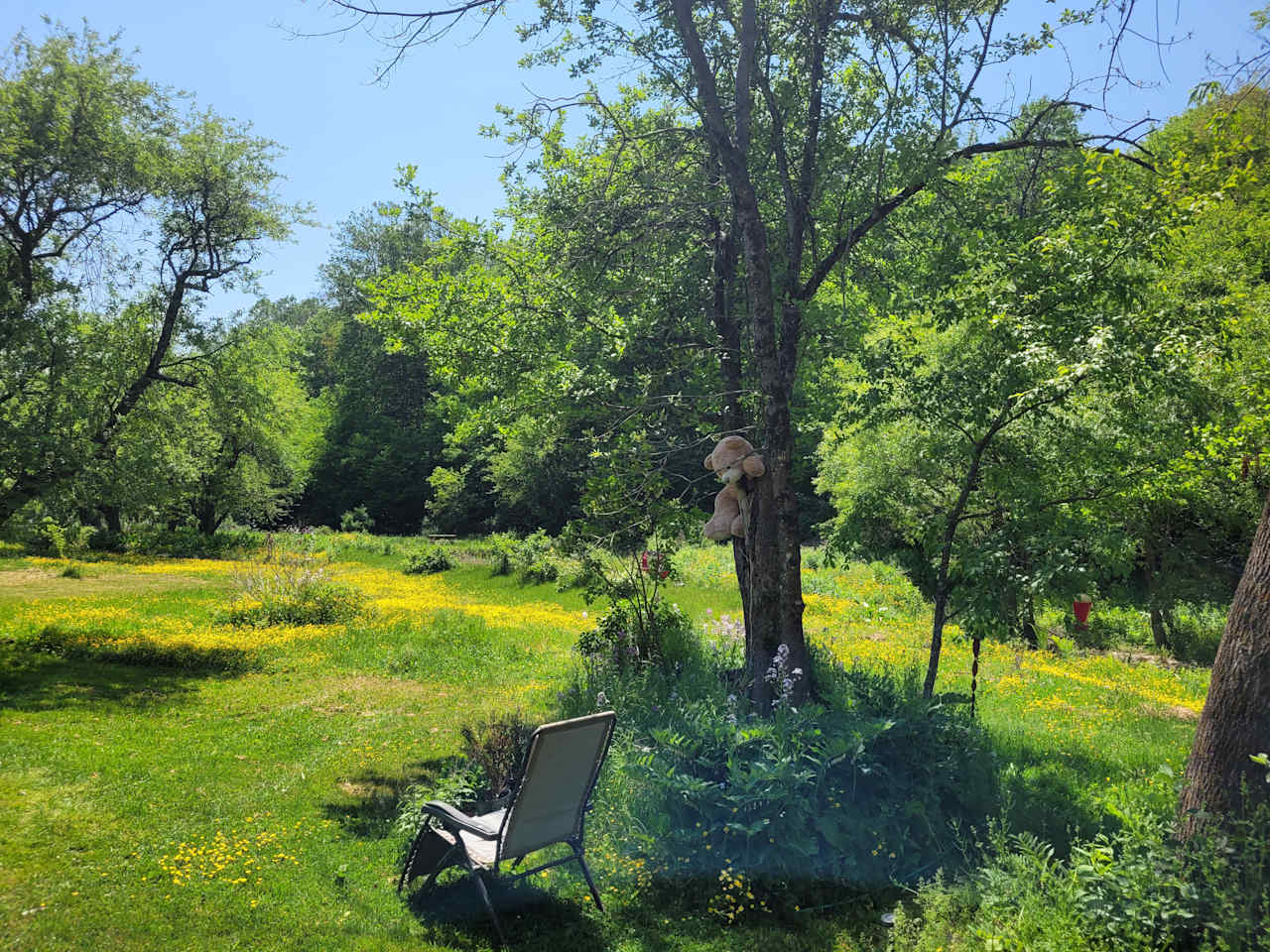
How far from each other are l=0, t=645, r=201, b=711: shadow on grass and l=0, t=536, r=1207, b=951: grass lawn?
5cm

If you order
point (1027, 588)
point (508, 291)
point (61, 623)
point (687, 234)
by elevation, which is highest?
point (687, 234)

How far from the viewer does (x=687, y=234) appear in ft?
33.2

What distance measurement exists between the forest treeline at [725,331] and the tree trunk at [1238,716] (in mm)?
2100

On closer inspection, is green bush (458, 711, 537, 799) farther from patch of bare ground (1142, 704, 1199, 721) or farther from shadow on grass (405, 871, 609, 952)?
patch of bare ground (1142, 704, 1199, 721)

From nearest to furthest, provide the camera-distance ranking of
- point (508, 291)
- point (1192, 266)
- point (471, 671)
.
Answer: point (508, 291), point (471, 671), point (1192, 266)

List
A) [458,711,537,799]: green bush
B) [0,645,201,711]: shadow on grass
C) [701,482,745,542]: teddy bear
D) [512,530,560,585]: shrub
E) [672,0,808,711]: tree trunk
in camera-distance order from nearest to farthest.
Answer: [458,711,537,799]: green bush < [672,0,808,711]: tree trunk < [701,482,745,542]: teddy bear < [0,645,201,711]: shadow on grass < [512,530,560,585]: shrub

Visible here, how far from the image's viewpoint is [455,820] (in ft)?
14.6

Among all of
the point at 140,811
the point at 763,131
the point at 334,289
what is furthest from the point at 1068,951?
the point at 334,289

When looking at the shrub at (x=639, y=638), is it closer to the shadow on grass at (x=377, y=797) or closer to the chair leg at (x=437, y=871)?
the shadow on grass at (x=377, y=797)

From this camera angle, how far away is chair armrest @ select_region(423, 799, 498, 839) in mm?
4355

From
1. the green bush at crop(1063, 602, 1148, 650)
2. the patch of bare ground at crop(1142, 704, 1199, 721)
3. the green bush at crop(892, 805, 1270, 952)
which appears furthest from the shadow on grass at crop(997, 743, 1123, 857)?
the green bush at crop(1063, 602, 1148, 650)

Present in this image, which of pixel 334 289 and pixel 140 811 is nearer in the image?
pixel 140 811

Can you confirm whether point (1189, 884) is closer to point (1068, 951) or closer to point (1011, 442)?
point (1068, 951)

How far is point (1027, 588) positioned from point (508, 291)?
6.56m
